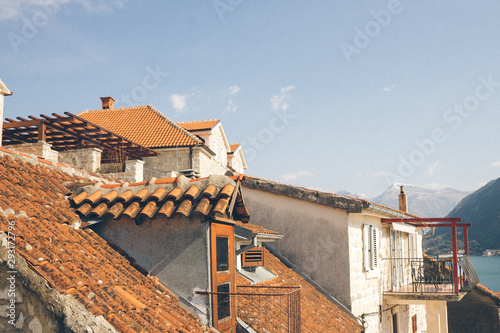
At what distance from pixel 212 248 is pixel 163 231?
2.10 ft

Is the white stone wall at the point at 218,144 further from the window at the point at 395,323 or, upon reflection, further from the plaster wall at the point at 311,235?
the window at the point at 395,323

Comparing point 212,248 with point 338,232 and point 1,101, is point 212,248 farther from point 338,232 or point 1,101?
point 1,101

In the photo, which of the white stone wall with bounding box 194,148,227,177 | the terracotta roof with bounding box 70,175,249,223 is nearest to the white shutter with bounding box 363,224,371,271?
the terracotta roof with bounding box 70,175,249,223

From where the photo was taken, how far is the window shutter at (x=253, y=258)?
11.1 meters

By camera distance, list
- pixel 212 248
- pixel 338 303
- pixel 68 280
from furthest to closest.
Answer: pixel 338 303
pixel 212 248
pixel 68 280

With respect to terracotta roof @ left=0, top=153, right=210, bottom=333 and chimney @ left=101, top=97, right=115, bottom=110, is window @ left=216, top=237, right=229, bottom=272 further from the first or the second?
chimney @ left=101, top=97, right=115, bottom=110

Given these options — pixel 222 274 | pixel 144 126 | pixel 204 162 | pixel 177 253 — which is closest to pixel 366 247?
pixel 222 274

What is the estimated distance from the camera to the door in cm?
569

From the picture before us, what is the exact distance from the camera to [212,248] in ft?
18.5

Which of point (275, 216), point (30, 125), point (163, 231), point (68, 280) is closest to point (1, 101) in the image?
point (30, 125)

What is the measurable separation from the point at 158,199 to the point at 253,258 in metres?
6.07

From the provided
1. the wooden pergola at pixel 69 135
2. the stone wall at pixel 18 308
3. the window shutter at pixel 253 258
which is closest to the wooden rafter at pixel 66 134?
the wooden pergola at pixel 69 135

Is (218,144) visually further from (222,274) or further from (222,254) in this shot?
(222,274)

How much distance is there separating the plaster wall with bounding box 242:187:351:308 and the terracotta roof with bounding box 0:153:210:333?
8006 millimetres
